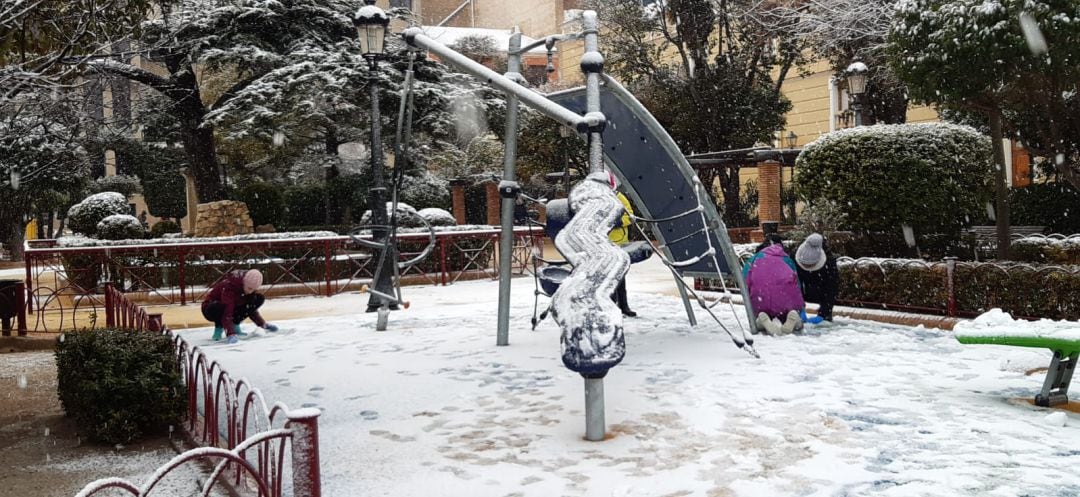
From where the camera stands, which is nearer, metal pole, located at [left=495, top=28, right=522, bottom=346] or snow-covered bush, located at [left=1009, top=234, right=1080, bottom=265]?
metal pole, located at [left=495, top=28, right=522, bottom=346]

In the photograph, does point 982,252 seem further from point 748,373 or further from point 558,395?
point 558,395

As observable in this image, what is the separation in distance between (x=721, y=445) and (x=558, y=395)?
1.75 m

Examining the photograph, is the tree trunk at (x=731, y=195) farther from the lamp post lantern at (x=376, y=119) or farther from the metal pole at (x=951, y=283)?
the metal pole at (x=951, y=283)

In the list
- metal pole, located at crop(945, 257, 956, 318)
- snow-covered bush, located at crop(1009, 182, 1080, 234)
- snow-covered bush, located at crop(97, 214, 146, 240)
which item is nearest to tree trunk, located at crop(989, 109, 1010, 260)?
metal pole, located at crop(945, 257, 956, 318)

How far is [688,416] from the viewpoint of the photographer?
562 centimetres

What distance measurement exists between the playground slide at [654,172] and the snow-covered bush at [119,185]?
30.9 meters

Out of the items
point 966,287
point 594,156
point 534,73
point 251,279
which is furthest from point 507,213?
point 534,73

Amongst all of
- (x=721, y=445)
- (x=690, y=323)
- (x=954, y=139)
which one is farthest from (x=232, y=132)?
(x=721, y=445)

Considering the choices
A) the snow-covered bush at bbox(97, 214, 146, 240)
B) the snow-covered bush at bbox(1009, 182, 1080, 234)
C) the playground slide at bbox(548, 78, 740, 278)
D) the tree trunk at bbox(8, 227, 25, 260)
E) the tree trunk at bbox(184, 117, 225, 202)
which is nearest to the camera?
the playground slide at bbox(548, 78, 740, 278)

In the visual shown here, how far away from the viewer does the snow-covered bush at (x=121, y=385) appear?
5.62 meters

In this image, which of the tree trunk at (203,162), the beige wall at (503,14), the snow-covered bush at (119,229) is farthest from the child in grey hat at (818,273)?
the beige wall at (503,14)

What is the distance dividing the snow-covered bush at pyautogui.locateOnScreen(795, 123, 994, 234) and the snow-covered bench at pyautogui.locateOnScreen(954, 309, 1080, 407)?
624cm

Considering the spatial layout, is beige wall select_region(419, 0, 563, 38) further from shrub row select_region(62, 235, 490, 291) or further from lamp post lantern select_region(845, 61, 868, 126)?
lamp post lantern select_region(845, 61, 868, 126)

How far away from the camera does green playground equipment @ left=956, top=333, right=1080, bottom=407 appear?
216 inches
